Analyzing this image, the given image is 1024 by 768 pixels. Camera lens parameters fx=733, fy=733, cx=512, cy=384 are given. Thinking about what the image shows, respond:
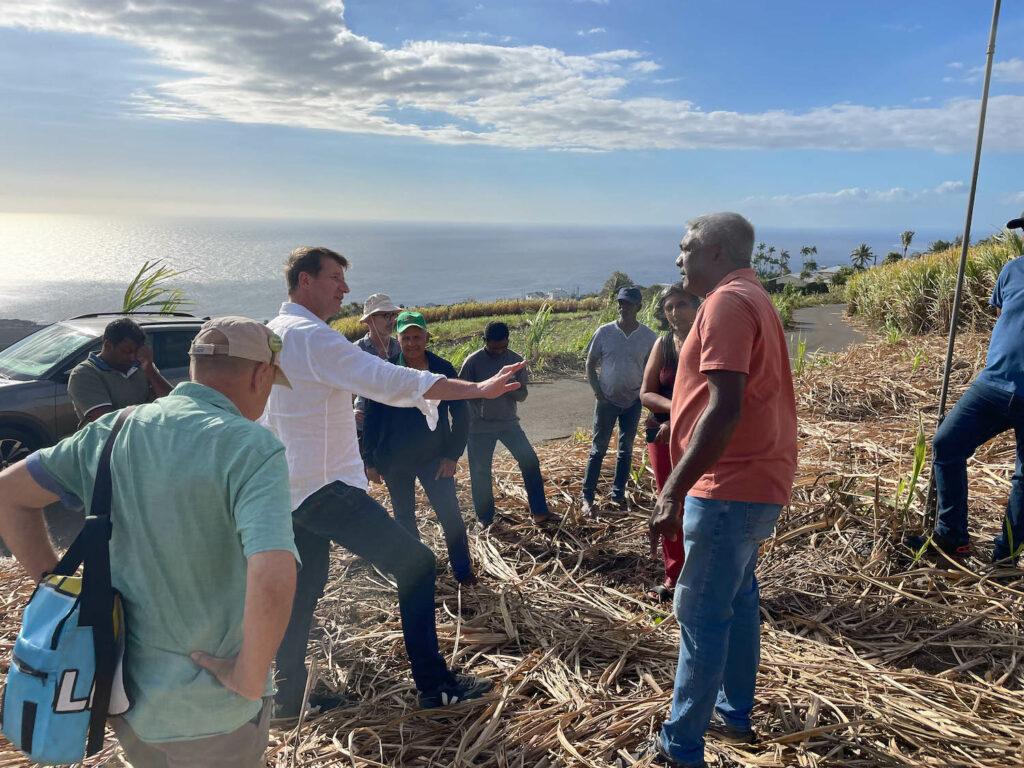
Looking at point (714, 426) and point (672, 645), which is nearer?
point (714, 426)

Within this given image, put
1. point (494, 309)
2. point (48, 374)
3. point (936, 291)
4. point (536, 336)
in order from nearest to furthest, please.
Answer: point (48, 374) → point (936, 291) → point (536, 336) → point (494, 309)

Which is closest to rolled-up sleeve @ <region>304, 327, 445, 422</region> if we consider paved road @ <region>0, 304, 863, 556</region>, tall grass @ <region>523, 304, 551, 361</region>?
paved road @ <region>0, 304, 863, 556</region>

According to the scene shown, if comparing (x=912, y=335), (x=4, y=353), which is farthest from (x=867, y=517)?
(x=912, y=335)

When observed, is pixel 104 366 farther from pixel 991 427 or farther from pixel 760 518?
pixel 991 427

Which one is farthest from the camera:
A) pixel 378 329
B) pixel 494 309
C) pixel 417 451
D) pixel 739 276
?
pixel 494 309

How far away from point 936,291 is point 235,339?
13828 millimetres

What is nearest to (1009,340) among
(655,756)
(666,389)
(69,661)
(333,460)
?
(666,389)

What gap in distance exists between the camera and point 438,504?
15.2 feet

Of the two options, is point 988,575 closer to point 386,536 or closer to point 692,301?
point 692,301

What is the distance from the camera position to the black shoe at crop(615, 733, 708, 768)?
105 inches

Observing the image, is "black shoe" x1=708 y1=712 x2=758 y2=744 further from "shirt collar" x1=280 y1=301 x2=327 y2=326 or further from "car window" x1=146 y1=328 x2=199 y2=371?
"car window" x1=146 y1=328 x2=199 y2=371

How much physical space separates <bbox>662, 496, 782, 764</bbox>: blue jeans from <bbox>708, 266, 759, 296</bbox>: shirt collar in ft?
2.57

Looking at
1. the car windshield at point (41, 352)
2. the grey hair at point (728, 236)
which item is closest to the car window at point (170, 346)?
the car windshield at point (41, 352)

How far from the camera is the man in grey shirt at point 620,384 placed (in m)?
5.82
